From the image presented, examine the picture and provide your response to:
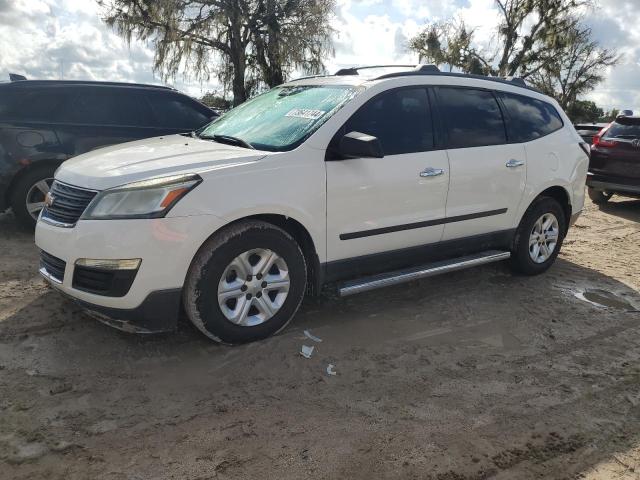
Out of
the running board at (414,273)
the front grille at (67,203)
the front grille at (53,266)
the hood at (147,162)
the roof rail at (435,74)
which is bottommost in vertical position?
the running board at (414,273)

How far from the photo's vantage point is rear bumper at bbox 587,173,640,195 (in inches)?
338

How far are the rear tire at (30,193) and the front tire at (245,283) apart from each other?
340 centimetres

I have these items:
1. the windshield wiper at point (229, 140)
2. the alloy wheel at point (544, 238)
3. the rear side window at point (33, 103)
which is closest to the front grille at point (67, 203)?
the windshield wiper at point (229, 140)

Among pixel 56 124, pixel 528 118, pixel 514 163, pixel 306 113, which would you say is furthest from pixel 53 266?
pixel 528 118

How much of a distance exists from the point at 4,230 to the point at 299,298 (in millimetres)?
4221

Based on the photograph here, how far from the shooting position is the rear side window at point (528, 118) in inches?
193

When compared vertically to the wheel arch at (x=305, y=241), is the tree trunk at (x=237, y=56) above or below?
above

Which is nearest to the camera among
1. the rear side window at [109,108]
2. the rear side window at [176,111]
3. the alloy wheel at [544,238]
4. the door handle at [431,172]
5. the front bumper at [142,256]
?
the front bumper at [142,256]

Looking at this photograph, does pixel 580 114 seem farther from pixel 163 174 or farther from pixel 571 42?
pixel 163 174

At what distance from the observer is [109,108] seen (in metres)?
6.44

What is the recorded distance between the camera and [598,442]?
2.80 m

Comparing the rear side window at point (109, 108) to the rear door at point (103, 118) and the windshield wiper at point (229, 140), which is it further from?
the windshield wiper at point (229, 140)

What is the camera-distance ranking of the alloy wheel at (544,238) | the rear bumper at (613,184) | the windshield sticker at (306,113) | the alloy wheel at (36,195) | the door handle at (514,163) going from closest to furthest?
1. the windshield sticker at (306,113)
2. the door handle at (514,163)
3. the alloy wheel at (544,238)
4. the alloy wheel at (36,195)
5. the rear bumper at (613,184)

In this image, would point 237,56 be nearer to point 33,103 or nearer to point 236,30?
→ point 236,30
